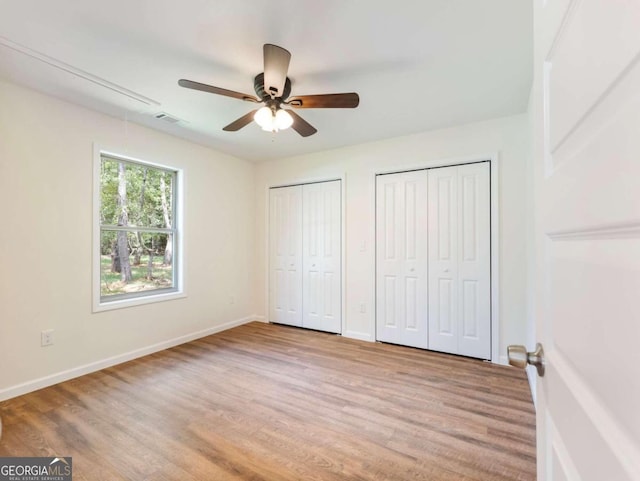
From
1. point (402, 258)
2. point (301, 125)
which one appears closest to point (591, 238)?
point (301, 125)

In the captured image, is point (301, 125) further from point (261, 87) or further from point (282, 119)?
point (261, 87)

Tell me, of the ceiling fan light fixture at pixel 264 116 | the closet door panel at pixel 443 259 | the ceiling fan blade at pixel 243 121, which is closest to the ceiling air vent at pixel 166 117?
the ceiling fan blade at pixel 243 121

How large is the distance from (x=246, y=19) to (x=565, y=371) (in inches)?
84.3

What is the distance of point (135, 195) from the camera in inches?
135

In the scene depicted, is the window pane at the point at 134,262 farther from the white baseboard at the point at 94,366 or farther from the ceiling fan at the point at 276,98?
the ceiling fan at the point at 276,98

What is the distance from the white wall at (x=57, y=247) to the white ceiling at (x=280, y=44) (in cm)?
28

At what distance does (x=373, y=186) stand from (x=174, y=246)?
2.63 m

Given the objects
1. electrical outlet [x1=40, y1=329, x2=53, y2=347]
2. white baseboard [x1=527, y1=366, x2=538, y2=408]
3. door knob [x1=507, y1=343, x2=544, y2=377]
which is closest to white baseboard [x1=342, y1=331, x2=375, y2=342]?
white baseboard [x1=527, y1=366, x2=538, y2=408]

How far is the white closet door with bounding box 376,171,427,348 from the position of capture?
11.4ft

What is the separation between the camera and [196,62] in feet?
7.02

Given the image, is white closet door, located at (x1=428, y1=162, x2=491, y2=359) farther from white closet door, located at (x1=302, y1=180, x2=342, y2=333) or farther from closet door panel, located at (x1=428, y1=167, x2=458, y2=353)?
white closet door, located at (x1=302, y1=180, x2=342, y2=333)

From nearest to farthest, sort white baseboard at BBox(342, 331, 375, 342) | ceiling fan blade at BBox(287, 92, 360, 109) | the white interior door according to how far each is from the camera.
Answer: the white interior door, ceiling fan blade at BBox(287, 92, 360, 109), white baseboard at BBox(342, 331, 375, 342)

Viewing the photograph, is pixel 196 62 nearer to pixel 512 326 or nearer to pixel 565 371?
pixel 565 371

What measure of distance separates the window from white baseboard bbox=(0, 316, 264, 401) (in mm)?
537
